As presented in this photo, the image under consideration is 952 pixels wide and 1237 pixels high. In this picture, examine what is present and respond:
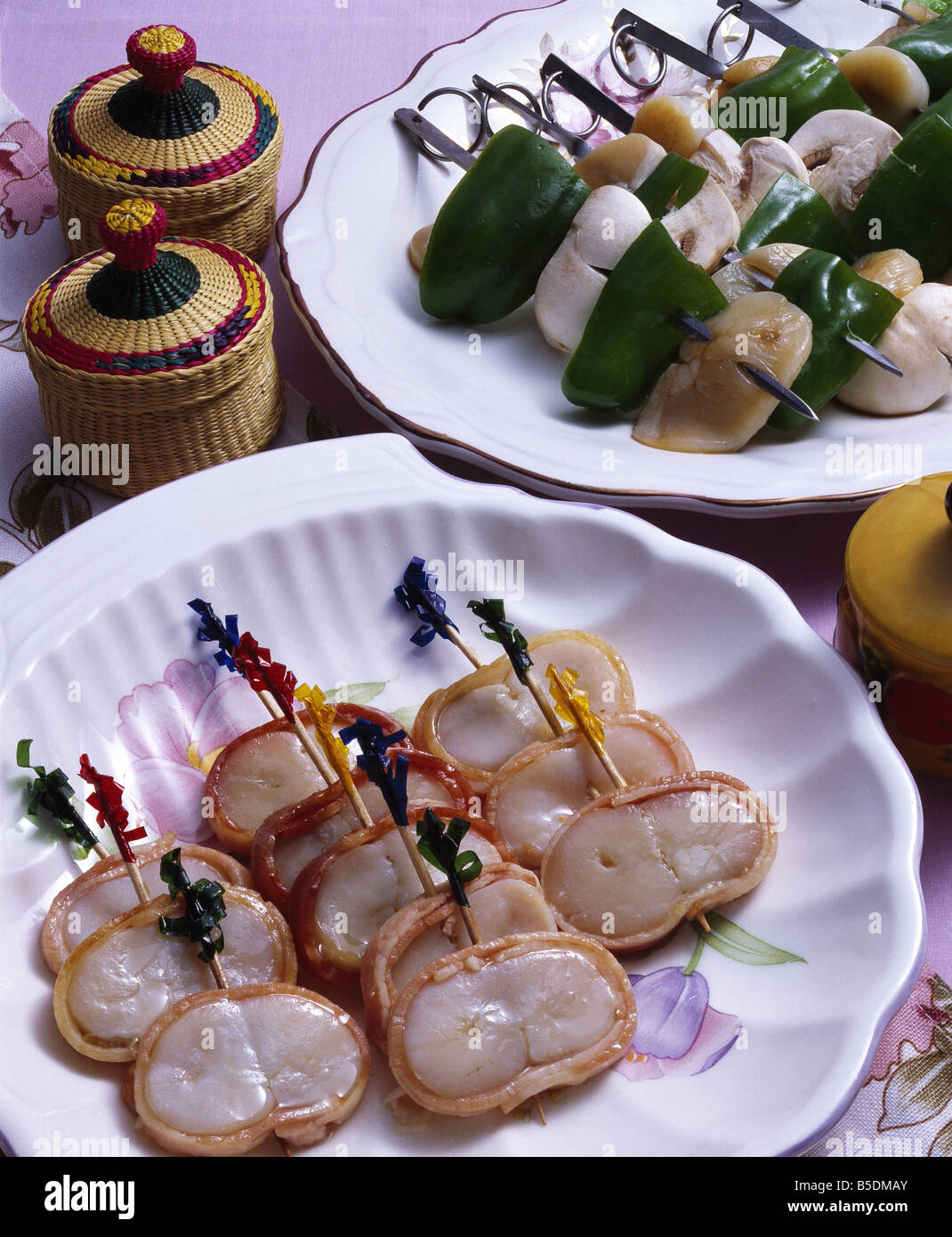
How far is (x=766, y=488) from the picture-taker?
6.08ft

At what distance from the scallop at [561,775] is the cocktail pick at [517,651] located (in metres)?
0.04

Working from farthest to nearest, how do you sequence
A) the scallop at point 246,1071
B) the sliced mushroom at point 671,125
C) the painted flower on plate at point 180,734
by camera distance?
the sliced mushroom at point 671,125 → the painted flower on plate at point 180,734 → the scallop at point 246,1071

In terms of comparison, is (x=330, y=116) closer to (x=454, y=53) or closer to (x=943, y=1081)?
(x=454, y=53)

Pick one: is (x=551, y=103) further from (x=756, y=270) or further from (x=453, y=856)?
(x=453, y=856)

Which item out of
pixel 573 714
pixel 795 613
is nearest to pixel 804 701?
pixel 795 613

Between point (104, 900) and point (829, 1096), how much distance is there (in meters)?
0.83

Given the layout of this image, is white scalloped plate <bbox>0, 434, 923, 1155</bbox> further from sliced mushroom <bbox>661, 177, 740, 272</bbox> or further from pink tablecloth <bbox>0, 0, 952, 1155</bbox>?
sliced mushroom <bbox>661, 177, 740, 272</bbox>

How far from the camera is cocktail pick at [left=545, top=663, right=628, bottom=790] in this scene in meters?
1.51

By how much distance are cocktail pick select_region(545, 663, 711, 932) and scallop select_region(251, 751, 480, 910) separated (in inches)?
6.4

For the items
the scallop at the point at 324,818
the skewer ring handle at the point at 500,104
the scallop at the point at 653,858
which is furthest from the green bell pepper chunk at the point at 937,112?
the scallop at the point at 324,818

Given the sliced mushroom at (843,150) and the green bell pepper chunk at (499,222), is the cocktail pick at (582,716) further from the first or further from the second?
the sliced mushroom at (843,150)

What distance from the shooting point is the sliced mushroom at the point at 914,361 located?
→ 6.60 feet

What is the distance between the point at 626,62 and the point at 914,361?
3.90 feet

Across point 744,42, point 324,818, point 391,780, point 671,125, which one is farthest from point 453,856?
point 744,42
